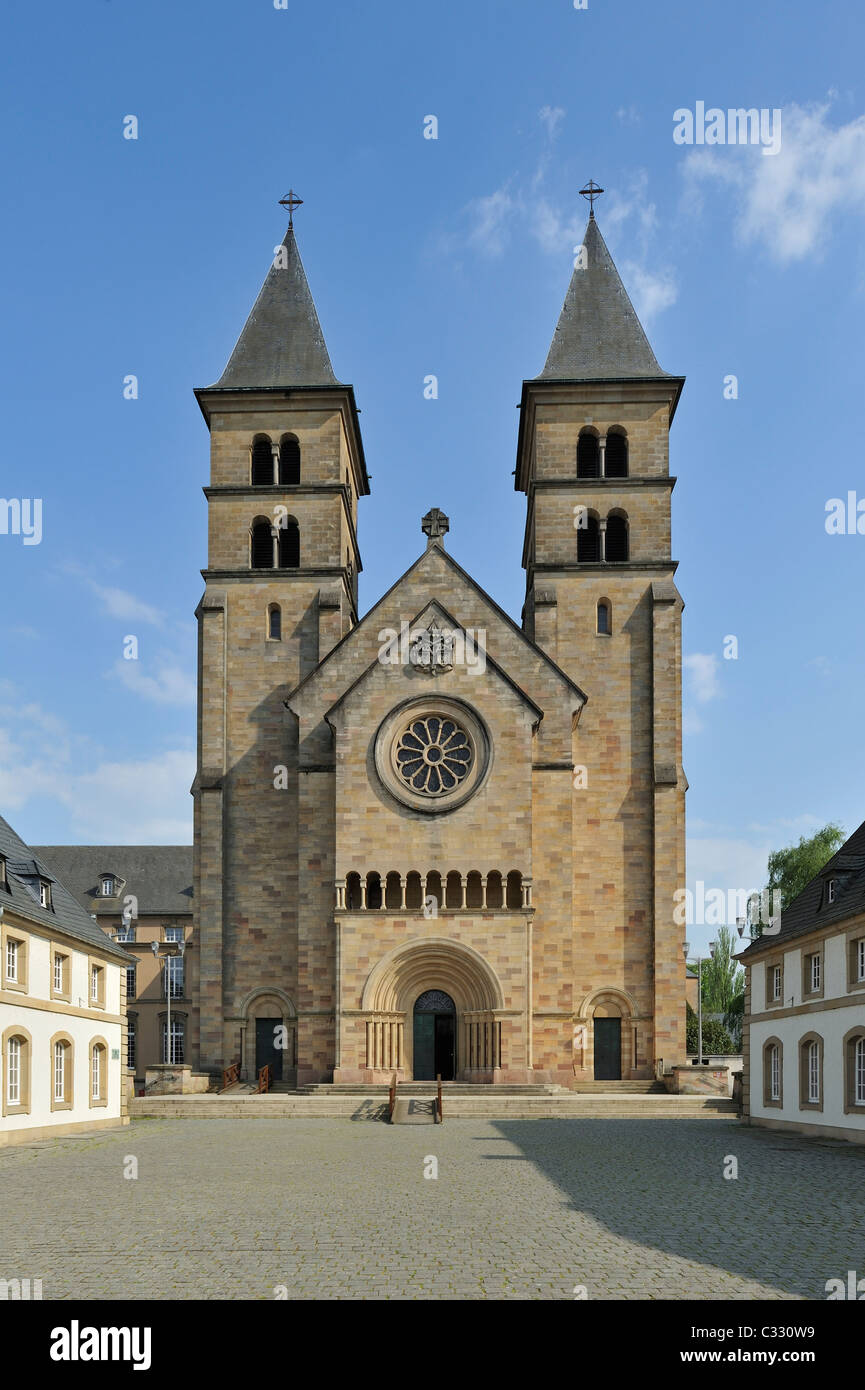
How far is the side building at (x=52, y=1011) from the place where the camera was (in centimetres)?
3048

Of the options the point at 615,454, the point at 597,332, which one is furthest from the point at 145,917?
the point at 597,332

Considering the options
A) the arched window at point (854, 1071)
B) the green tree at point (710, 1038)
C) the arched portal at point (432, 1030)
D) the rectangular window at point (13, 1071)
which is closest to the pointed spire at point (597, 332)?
the arched portal at point (432, 1030)

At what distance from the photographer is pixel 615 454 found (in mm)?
52969

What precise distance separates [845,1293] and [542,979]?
117 ft

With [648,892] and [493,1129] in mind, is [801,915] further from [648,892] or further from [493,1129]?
[648,892]

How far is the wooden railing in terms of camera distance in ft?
154

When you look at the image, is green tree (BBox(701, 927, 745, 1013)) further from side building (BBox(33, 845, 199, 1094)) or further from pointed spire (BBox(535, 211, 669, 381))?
pointed spire (BBox(535, 211, 669, 381))

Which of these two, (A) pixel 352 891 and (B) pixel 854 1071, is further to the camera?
(A) pixel 352 891

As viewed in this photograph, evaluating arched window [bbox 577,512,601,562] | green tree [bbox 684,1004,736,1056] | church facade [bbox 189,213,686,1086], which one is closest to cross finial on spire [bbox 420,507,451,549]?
church facade [bbox 189,213,686,1086]

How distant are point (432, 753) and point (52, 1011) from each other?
17876mm

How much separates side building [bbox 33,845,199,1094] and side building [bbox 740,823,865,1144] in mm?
38147

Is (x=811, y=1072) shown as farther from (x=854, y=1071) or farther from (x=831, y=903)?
(x=831, y=903)

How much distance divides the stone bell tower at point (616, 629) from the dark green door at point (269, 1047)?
1067 cm

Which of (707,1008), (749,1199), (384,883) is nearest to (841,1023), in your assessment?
(749,1199)
